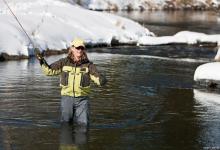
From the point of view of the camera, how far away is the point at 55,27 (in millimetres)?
30828

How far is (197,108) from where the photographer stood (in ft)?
47.3

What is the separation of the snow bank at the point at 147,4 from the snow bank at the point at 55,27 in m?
31.7

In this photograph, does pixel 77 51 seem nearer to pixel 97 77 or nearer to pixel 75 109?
Answer: pixel 97 77

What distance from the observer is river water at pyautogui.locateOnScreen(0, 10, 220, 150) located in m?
10.5

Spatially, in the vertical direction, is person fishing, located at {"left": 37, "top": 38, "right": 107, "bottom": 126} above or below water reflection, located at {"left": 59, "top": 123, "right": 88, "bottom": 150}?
above

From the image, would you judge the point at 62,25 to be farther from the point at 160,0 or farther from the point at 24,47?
the point at 160,0

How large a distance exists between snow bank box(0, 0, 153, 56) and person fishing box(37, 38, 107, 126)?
1434 cm

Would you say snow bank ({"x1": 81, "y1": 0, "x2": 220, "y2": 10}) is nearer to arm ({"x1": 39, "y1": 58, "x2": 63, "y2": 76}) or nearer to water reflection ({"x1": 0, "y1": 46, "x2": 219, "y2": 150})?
water reflection ({"x1": 0, "y1": 46, "x2": 219, "y2": 150})

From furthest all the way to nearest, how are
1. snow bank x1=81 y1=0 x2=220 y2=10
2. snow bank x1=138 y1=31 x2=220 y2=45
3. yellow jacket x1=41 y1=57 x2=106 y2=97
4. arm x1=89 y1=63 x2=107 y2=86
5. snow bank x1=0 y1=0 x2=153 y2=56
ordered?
snow bank x1=81 y1=0 x2=220 y2=10, snow bank x1=138 y1=31 x2=220 y2=45, snow bank x1=0 y1=0 x2=153 y2=56, yellow jacket x1=41 y1=57 x2=106 y2=97, arm x1=89 y1=63 x2=107 y2=86

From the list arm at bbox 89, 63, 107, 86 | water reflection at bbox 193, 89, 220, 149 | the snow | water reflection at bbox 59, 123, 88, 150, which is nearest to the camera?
water reflection at bbox 59, 123, 88, 150

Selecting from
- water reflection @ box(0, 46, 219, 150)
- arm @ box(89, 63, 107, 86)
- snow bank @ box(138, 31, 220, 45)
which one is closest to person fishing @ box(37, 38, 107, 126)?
arm @ box(89, 63, 107, 86)

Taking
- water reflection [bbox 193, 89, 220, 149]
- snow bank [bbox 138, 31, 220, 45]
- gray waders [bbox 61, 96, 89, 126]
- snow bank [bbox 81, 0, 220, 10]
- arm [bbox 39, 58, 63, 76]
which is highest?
snow bank [bbox 81, 0, 220, 10]

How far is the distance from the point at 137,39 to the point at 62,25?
201 inches

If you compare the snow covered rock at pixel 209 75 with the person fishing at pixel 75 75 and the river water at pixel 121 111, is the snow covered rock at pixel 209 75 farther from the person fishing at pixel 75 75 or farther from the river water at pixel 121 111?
the person fishing at pixel 75 75
